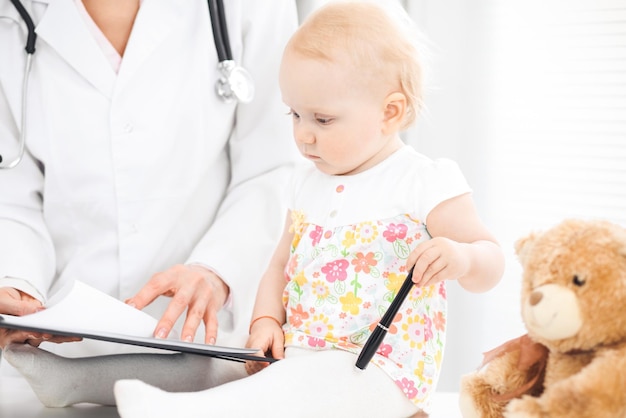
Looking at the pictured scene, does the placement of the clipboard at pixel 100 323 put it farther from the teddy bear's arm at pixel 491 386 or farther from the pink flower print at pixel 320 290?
the teddy bear's arm at pixel 491 386

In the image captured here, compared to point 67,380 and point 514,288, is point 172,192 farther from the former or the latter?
point 514,288

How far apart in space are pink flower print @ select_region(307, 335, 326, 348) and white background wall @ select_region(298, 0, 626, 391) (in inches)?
26.1

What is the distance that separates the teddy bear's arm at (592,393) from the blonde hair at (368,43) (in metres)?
0.43

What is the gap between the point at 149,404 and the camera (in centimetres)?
78

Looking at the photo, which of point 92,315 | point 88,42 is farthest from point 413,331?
point 88,42

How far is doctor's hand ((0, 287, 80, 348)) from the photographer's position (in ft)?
3.21

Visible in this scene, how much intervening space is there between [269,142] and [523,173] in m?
0.51

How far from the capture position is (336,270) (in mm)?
981

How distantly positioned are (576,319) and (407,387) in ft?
0.95

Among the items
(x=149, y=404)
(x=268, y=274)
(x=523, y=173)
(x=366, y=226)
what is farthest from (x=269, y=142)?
(x=149, y=404)

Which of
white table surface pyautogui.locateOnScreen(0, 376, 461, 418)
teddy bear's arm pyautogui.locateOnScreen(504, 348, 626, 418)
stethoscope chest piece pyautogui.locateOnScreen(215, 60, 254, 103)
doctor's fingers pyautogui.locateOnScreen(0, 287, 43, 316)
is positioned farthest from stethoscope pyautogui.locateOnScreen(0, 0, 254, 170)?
teddy bear's arm pyautogui.locateOnScreen(504, 348, 626, 418)

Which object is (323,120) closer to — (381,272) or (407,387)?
(381,272)

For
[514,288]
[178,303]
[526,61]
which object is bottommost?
[514,288]

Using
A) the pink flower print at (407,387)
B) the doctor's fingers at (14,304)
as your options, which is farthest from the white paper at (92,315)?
the pink flower print at (407,387)
